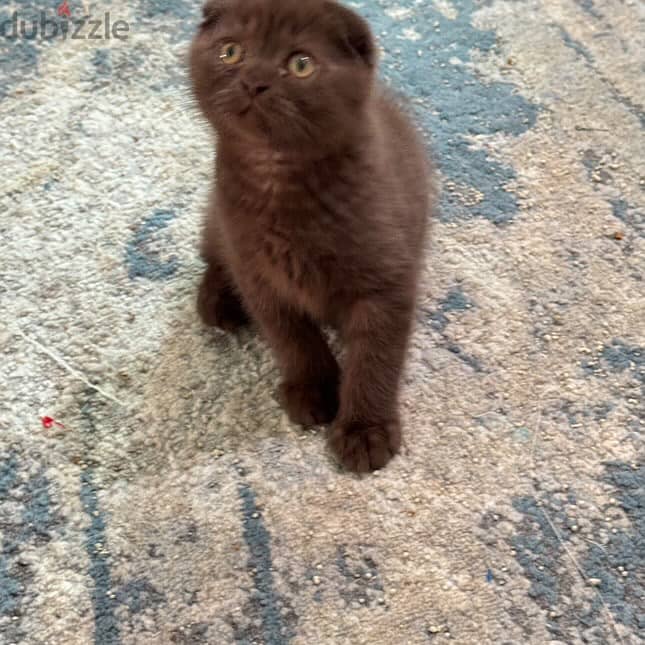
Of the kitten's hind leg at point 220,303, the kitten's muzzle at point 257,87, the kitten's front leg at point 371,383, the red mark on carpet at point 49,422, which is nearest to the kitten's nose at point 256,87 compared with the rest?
the kitten's muzzle at point 257,87

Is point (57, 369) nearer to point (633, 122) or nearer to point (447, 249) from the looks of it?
point (447, 249)

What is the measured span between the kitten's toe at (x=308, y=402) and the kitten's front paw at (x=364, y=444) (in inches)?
1.6

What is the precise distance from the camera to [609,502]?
101 centimetres

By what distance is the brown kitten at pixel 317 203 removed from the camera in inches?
34.7

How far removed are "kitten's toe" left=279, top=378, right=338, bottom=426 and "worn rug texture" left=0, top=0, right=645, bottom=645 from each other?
0.02m

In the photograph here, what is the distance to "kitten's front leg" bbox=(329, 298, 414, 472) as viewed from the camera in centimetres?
103

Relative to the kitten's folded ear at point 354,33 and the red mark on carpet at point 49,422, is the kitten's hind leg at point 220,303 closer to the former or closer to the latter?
the red mark on carpet at point 49,422

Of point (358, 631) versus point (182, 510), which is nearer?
point (358, 631)

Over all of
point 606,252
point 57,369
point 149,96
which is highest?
point 606,252

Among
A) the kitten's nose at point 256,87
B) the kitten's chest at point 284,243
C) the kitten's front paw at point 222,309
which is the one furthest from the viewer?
the kitten's front paw at point 222,309

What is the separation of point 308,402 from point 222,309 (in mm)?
206

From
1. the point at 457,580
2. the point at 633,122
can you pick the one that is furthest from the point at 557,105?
the point at 457,580

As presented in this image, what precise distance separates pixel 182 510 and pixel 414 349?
384 mm

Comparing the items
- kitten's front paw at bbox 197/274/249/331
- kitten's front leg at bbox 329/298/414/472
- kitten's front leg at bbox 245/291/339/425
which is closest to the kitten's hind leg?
kitten's front paw at bbox 197/274/249/331
